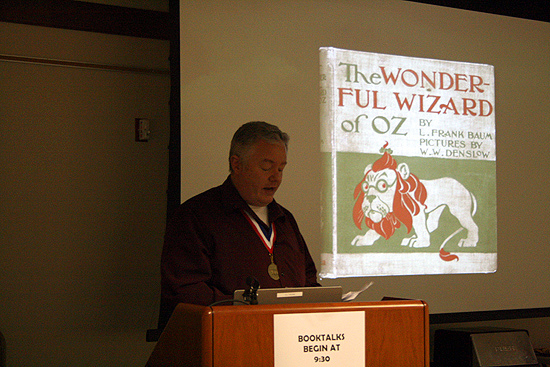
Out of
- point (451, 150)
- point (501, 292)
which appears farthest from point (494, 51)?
point (501, 292)

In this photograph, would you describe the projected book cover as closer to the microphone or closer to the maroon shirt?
the maroon shirt

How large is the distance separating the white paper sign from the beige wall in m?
2.22

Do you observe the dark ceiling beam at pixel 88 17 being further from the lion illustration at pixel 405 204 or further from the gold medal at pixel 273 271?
the gold medal at pixel 273 271

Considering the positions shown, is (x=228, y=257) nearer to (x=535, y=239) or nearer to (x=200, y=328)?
(x=200, y=328)

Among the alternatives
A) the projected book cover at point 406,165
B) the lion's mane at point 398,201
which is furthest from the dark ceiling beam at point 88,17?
the lion's mane at point 398,201

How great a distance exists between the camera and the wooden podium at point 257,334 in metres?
1.22

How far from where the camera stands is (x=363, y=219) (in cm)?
330

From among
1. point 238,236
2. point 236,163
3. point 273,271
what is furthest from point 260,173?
point 273,271

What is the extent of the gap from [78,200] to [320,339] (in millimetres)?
2337

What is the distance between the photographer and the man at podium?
1.95 meters

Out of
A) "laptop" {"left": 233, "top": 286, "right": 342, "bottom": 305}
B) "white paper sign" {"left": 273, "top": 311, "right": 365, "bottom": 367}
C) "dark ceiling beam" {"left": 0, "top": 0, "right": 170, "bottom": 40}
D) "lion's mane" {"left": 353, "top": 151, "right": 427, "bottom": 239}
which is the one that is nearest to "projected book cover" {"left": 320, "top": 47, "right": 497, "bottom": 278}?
"lion's mane" {"left": 353, "top": 151, "right": 427, "bottom": 239}

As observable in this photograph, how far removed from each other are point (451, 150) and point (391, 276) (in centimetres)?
89

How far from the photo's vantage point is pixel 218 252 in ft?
6.70

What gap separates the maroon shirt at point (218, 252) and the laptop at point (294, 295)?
21.4 inches
